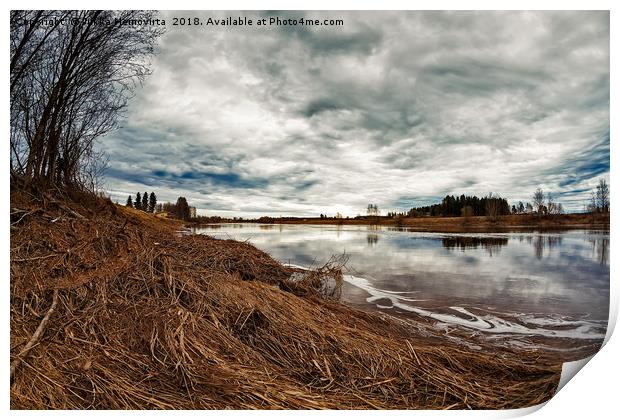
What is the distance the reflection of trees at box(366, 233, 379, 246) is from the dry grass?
87 centimetres

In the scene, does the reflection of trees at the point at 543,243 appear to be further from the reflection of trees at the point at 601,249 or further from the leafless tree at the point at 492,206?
the leafless tree at the point at 492,206

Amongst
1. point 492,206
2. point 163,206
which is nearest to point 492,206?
point 492,206

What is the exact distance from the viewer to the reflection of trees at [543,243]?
8.87ft

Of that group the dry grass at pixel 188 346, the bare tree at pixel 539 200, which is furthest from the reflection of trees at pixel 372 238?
the bare tree at pixel 539 200

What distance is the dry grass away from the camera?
177 cm

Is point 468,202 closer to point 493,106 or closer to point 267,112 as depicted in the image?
point 493,106

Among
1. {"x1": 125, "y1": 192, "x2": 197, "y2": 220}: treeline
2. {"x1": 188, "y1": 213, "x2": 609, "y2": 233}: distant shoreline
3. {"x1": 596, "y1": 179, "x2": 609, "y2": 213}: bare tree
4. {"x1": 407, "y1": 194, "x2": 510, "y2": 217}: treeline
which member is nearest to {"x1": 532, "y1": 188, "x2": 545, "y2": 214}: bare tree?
{"x1": 188, "y1": 213, "x2": 609, "y2": 233}: distant shoreline

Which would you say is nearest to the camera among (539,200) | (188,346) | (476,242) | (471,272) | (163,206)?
(188,346)

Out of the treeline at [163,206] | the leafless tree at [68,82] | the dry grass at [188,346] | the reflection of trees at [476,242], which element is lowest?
the dry grass at [188,346]

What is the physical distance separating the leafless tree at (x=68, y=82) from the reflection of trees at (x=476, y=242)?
108 inches

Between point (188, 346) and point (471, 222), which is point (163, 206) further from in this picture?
point (471, 222)

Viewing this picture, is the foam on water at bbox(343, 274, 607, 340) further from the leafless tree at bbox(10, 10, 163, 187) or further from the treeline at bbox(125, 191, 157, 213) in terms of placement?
the leafless tree at bbox(10, 10, 163, 187)

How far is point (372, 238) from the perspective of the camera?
3.15 meters

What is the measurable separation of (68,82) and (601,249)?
11.5ft
